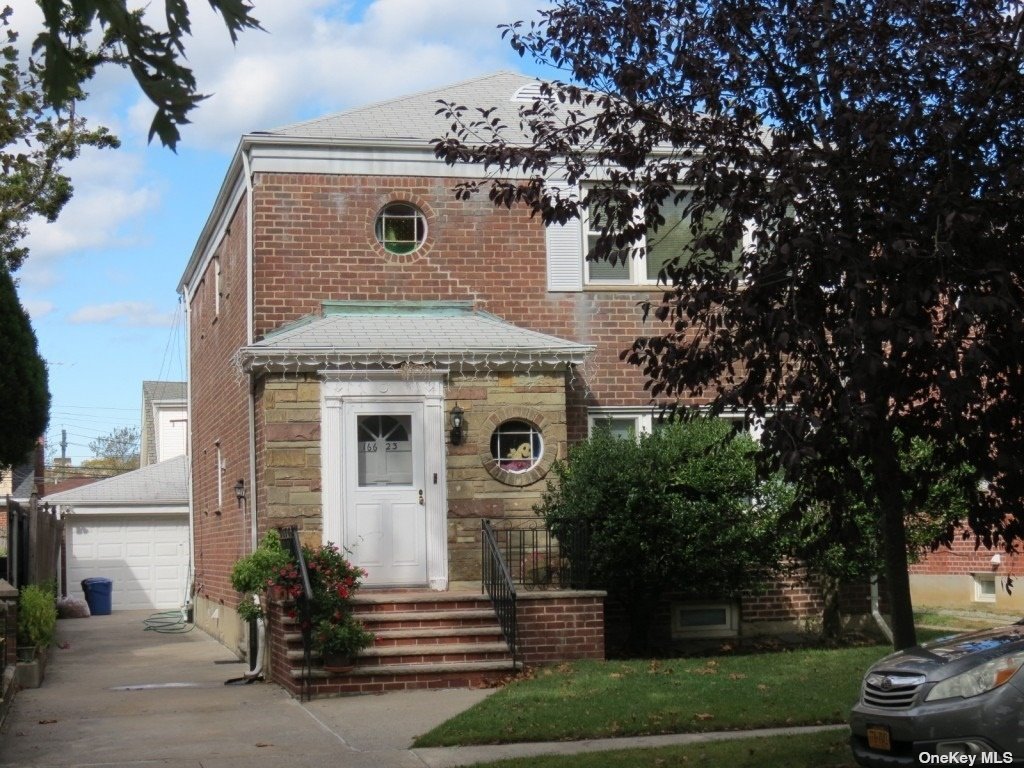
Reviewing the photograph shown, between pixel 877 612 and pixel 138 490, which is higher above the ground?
pixel 138 490

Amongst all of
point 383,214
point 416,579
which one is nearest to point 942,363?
point 416,579

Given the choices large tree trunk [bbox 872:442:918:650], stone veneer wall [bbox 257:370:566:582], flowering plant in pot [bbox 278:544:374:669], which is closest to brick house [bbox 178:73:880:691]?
stone veneer wall [bbox 257:370:566:582]

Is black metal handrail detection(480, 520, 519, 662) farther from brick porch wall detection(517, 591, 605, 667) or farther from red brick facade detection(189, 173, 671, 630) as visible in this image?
red brick facade detection(189, 173, 671, 630)

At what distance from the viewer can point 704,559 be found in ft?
45.3

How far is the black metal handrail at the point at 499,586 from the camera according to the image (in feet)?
42.1

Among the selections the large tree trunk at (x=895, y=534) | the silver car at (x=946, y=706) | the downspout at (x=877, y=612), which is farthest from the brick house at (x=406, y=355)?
the silver car at (x=946, y=706)

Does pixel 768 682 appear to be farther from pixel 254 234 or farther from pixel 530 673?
pixel 254 234

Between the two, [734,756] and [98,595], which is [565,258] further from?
[98,595]

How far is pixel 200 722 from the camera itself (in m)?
11.1

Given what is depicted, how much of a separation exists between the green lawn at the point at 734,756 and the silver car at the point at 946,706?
2.54 ft

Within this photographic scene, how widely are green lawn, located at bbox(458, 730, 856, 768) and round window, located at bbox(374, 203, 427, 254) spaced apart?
27.7ft

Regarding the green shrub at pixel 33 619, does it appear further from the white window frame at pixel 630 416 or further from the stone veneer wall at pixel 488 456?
the white window frame at pixel 630 416

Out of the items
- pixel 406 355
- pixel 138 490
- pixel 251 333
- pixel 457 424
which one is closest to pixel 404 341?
pixel 406 355

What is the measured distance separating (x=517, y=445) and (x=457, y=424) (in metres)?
0.84
